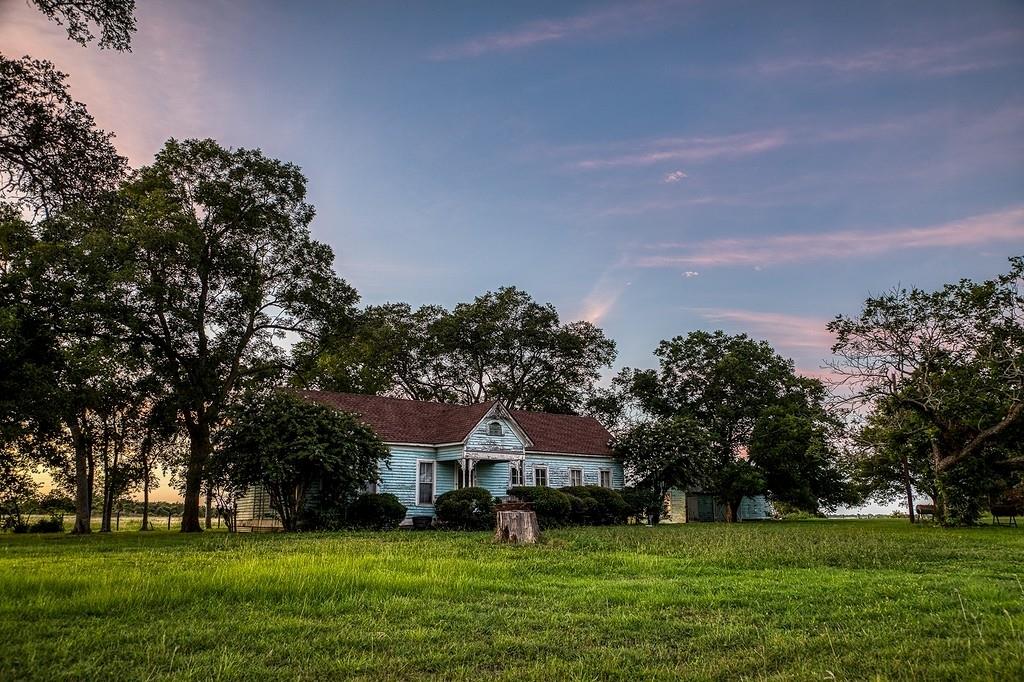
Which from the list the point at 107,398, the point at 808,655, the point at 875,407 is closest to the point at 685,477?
the point at 875,407

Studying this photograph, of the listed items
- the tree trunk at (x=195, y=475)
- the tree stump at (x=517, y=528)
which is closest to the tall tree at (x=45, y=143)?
the tree stump at (x=517, y=528)

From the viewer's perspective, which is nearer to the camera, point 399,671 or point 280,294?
point 399,671

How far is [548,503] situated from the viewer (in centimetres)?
3006

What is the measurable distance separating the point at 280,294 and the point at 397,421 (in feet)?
26.6

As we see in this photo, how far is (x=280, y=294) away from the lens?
33.8 meters

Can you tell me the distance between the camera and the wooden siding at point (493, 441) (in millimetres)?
33156

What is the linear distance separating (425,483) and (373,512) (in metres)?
5.52

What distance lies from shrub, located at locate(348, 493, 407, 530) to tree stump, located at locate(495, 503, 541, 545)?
35.2 ft

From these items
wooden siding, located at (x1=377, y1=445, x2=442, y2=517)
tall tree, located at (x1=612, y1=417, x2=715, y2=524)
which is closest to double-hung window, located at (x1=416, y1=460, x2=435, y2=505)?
wooden siding, located at (x1=377, y1=445, x2=442, y2=517)

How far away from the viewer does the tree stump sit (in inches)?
702

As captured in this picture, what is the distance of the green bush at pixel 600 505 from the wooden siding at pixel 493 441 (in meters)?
3.02

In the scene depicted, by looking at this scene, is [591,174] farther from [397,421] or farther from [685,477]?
[685,477]

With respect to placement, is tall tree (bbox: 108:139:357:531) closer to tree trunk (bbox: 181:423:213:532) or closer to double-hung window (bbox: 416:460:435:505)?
tree trunk (bbox: 181:423:213:532)

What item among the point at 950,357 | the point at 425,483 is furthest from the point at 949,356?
the point at 425,483
